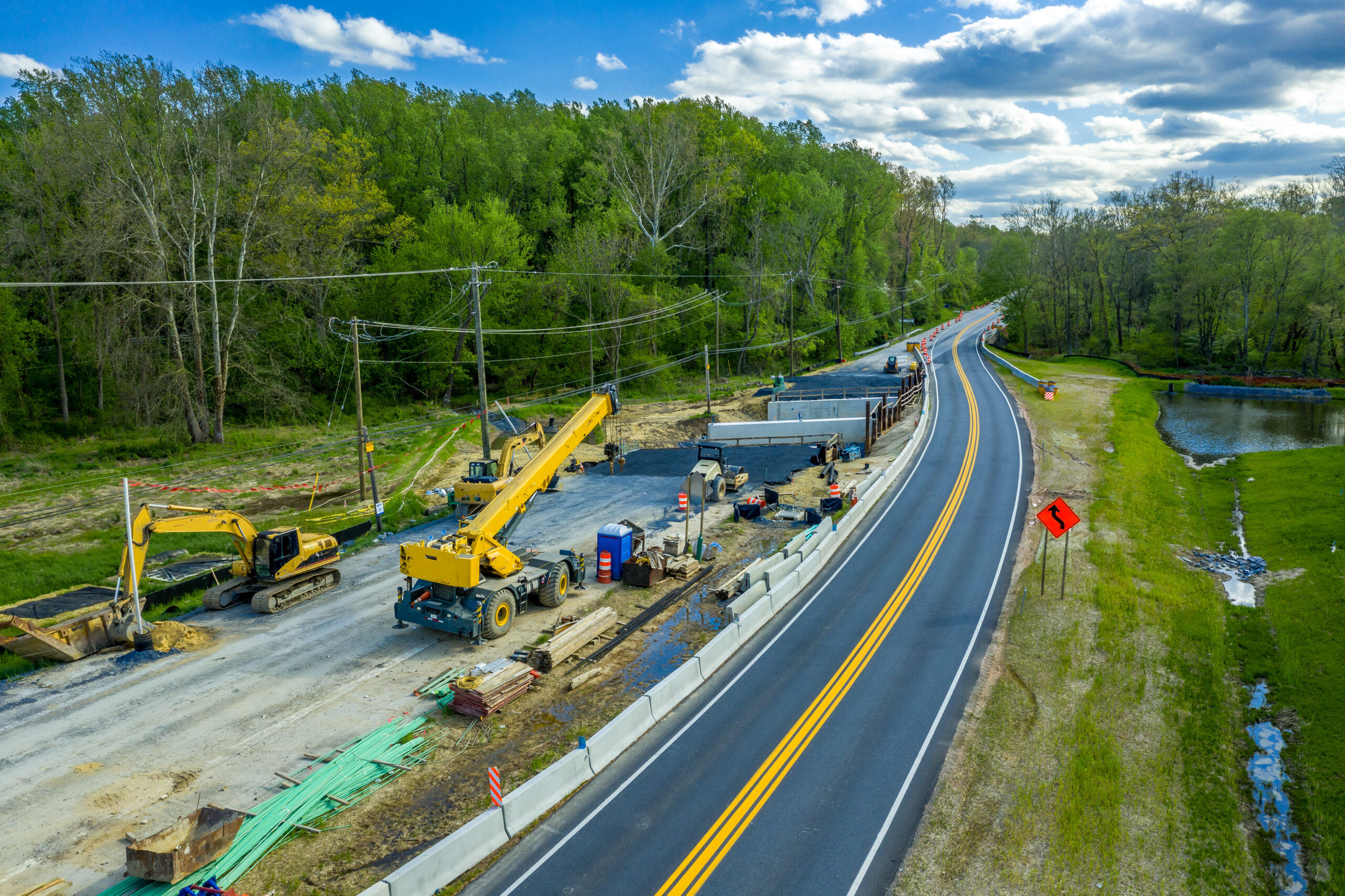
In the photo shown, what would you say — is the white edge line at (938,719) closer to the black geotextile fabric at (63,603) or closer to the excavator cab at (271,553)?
the excavator cab at (271,553)

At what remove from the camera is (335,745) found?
16.1 metres

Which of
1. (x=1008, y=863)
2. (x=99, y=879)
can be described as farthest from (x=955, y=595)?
(x=99, y=879)

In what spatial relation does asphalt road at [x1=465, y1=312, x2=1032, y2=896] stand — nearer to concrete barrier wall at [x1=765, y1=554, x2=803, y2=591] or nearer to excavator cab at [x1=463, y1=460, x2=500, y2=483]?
concrete barrier wall at [x1=765, y1=554, x2=803, y2=591]

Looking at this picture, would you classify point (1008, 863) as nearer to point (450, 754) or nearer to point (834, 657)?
point (834, 657)

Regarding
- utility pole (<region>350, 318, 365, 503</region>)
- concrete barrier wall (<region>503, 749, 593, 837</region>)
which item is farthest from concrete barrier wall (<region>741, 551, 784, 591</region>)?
utility pole (<region>350, 318, 365, 503</region>)

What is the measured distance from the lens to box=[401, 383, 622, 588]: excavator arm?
2028cm

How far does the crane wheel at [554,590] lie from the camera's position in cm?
2355

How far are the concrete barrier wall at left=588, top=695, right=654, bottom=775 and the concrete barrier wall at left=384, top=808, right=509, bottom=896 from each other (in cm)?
256

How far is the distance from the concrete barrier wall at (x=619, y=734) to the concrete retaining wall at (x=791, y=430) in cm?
3302

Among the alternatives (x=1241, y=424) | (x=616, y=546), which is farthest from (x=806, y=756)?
(x=1241, y=424)

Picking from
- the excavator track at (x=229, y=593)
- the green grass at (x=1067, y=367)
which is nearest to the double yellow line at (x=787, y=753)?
the excavator track at (x=229, y=593)

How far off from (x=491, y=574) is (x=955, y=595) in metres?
15.2

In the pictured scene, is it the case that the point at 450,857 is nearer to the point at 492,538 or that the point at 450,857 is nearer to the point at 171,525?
the point at 492,538

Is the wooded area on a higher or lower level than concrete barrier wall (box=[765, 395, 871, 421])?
higher
